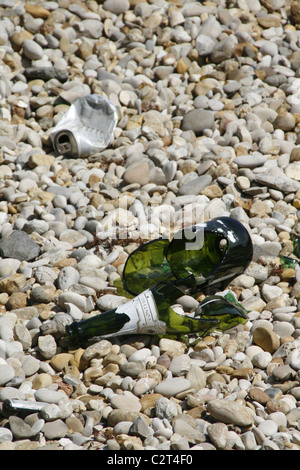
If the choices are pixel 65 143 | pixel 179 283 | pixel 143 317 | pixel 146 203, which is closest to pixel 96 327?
pixel 143 317

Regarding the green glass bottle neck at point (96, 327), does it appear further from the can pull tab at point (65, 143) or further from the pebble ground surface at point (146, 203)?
the can pull tab at point (65, 143)

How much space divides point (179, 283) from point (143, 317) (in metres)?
0.33

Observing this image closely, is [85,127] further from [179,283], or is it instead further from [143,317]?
→ [143,317]

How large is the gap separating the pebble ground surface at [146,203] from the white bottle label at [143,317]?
68 mm

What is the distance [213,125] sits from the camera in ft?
13.0

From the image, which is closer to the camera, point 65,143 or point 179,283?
point 179,283

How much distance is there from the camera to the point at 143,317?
8.27ft

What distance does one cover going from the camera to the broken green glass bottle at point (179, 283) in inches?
99.7

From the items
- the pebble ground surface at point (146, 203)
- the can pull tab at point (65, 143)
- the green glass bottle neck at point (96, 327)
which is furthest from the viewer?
the can pull tab at point (65, 143)

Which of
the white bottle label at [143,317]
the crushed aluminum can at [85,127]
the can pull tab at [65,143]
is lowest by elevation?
the can pull tab at [65,143]

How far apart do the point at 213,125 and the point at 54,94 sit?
1.19m

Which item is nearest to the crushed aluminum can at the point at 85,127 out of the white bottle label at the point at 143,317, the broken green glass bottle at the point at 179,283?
the broken green glass bottle at the point at 179,283

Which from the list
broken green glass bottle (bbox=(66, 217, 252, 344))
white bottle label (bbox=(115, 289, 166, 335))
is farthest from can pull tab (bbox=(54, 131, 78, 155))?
white bottle label (bbox=(115, 289, 166, 335))

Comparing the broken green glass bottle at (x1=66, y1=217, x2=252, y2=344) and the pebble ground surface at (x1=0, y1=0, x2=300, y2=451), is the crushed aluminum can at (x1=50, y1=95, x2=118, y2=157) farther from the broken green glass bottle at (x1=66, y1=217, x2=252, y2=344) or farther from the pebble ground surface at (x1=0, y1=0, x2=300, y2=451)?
the broken green glass bottle at (x1=66, y1=217, x2=252, y2=344)
